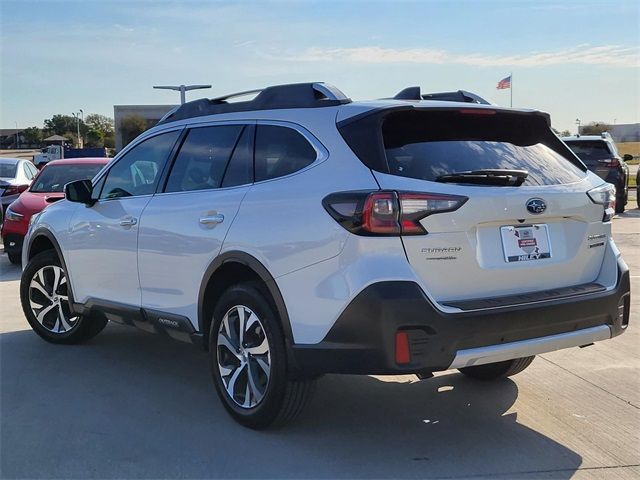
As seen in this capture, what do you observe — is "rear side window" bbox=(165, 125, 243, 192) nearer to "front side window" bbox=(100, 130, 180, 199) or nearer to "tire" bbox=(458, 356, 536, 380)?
"front side window" bbox=(100, 130, 180, 199)

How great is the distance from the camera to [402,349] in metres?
3.34

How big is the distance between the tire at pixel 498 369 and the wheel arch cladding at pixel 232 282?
66.2 inches

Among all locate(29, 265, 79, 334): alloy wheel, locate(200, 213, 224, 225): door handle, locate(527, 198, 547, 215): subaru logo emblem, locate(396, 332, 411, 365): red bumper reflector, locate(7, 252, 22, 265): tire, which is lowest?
locate(7, 252, 22, 265): tire

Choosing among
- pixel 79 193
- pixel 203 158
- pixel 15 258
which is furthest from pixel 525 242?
pixel 15 258

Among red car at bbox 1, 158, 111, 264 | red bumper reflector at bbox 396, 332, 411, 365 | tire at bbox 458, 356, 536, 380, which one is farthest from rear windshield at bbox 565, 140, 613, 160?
red bumper reflector at bbox 396, 332, 411, 365

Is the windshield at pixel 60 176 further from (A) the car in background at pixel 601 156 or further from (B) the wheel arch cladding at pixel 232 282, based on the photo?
(A) the car in background at pixel 601 156

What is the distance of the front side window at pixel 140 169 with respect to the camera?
4.98 metres

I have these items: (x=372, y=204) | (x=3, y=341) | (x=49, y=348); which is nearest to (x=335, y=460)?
(x=372, y=204)

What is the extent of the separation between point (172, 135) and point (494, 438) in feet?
9.57

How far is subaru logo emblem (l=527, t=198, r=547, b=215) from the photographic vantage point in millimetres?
3660

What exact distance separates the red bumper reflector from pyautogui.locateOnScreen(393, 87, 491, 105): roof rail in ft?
5.16

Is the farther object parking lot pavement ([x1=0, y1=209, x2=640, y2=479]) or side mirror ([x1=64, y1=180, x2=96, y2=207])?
side mirror ([x1=64, y1=180, x2=96, y2=207])

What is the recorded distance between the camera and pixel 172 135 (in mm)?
4992

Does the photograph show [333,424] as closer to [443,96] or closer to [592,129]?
[443,96]
